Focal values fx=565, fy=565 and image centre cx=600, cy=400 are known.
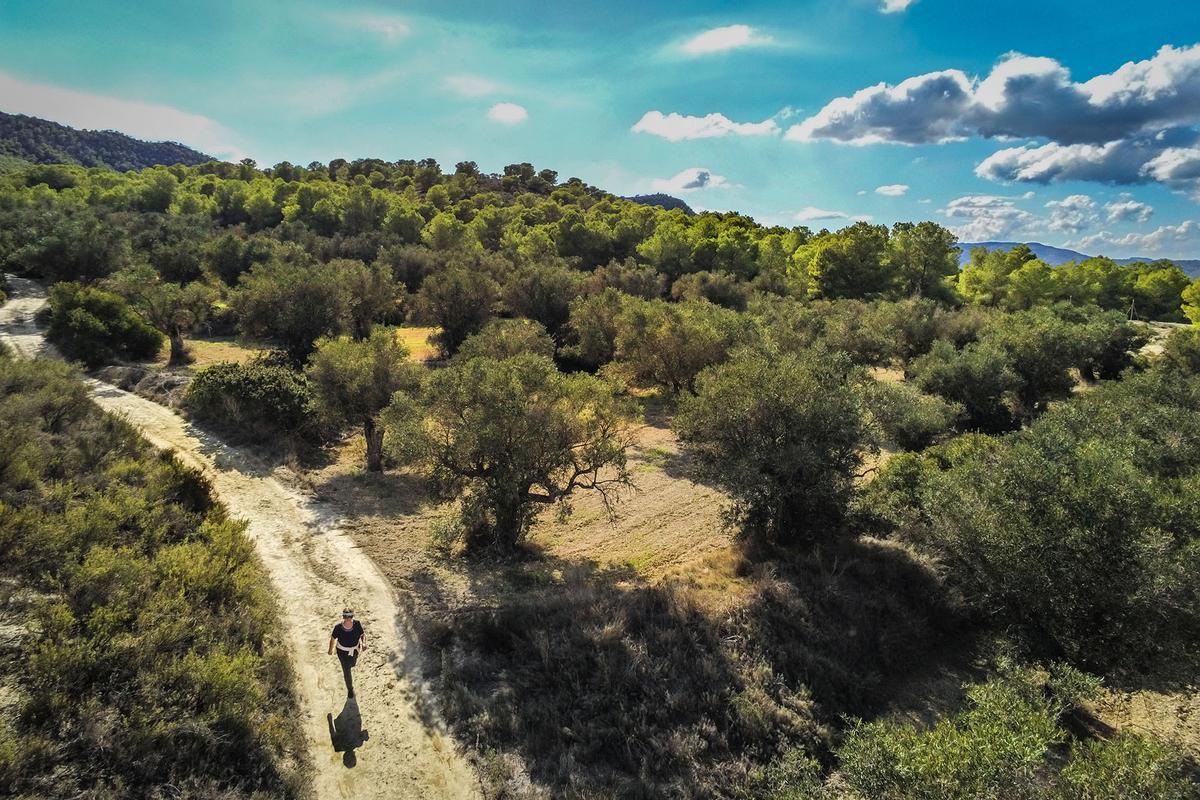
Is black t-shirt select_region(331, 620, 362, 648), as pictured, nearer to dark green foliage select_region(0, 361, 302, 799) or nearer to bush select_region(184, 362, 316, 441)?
dark green foliage select_region(0, 361, 302, 799)

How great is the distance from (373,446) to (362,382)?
9.16 ft

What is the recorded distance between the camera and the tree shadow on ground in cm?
1072

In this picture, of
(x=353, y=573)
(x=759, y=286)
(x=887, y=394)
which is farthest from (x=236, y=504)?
(x=759, y=286)

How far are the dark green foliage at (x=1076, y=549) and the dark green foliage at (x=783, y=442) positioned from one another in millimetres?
2646

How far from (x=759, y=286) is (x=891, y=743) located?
56074 millimetres

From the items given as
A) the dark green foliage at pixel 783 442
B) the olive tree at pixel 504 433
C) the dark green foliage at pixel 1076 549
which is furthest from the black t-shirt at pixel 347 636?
the dark green foliage at pixel 1076 549

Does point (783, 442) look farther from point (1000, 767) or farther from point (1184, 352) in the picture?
point (1184, 352)

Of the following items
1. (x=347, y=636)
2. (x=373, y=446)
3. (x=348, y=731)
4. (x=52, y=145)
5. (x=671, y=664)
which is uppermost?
(x=52, y=145)

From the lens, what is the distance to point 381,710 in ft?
37.1

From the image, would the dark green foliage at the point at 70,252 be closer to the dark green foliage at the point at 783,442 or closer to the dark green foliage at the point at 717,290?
the dark green foliage at the point at 717,290

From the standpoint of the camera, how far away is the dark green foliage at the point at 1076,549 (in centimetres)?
1153

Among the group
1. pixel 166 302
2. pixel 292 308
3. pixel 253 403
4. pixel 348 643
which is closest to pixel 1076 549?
pixel 348 643

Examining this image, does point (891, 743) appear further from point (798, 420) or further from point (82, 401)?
point (82, 401)

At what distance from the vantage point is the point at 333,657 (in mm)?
12555
